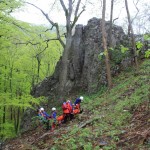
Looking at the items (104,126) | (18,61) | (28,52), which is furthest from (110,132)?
(28,52)

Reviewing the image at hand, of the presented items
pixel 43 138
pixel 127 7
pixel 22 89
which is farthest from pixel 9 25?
pixel 22 89

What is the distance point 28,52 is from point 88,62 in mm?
10458

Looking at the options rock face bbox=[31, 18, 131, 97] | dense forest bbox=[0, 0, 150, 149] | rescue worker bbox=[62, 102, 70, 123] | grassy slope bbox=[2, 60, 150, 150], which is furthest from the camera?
rock face bbox=[31, 18, 131, 97]

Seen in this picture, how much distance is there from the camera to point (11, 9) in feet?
48.0

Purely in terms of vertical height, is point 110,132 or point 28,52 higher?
point 28,52

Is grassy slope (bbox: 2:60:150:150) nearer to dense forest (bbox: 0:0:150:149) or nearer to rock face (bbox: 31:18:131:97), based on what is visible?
dense forest (bbox: 0:0:150:149)

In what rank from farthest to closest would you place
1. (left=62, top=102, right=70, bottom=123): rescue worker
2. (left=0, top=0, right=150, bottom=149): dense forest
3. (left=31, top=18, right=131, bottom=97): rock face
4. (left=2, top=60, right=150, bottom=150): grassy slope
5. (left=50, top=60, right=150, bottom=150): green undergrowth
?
(left=31, top=18, right=131, bottom=97): rock face, (left=0, top=0, right=150, bottom=149): dense forest, (left=62, top=102, right=70, bottom=123): rescue worker, (left=50, top=60, right=150, bottom=150): green undergrowth, (left=2, top=60, right=150, bottom=150): grassy slope

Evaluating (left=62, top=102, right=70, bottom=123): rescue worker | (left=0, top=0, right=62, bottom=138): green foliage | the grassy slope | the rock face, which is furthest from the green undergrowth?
(left=0, top=0, right=62, bottom=138): green foliage

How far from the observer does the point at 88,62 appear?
20.7 meters

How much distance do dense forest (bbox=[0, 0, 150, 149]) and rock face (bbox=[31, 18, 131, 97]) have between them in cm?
72

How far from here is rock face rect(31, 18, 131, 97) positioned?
19.6m

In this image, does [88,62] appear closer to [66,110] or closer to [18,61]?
[18,61]

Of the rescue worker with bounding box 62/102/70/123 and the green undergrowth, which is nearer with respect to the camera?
the green undergrowth

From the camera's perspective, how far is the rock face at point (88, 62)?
64.2 ft
